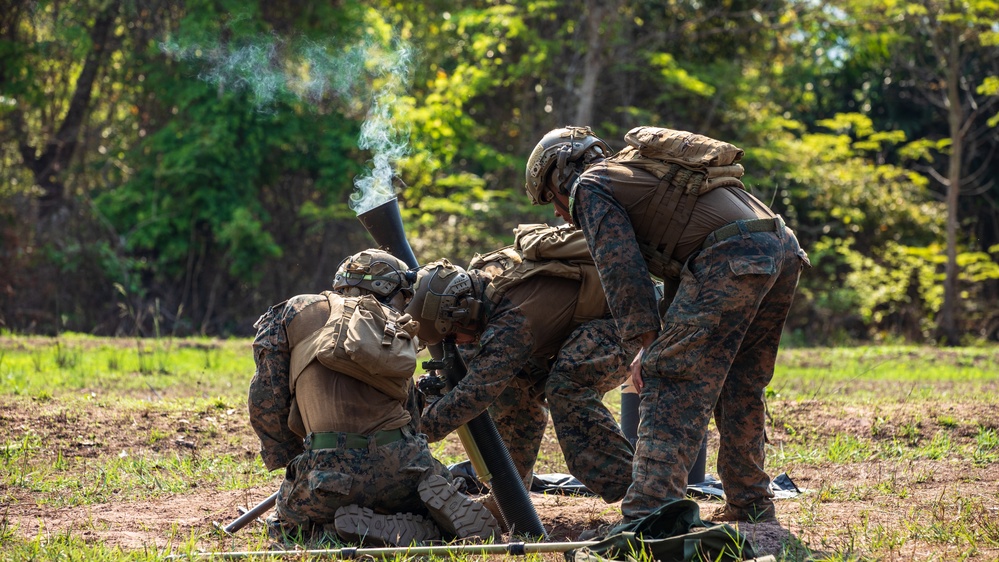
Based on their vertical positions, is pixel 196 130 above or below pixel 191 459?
above

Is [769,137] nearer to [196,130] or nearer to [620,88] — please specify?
[620,88]

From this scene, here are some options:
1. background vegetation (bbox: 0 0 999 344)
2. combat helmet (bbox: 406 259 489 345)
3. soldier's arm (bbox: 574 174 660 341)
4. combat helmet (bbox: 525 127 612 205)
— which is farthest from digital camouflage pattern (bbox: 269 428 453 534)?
background vegetation (bbox: 0 0 999 344)

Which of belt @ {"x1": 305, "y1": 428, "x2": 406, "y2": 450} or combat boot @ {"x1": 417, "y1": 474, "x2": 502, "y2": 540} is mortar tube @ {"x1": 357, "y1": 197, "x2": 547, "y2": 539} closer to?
combat boot @ {"x1": 417, "y1": 474, "x2": 502, "y2": 540}

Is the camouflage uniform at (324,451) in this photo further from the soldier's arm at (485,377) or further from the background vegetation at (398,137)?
the background vegetation at (398,137)

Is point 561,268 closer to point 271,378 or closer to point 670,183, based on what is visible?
point 670,183

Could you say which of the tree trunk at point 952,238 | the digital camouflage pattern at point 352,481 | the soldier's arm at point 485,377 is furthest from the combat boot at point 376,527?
the tree trunk at point 952,238

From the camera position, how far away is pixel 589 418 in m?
5.12

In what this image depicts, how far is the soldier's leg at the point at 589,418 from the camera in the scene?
5.11 metres

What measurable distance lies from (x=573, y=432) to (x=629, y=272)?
1.05m

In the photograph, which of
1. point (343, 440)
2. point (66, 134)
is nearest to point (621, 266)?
point (343, 440)

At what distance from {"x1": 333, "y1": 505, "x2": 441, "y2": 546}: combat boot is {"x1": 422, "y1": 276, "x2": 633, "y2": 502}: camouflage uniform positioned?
63cm

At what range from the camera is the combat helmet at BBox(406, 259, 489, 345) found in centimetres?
525

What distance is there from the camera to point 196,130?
52.5ft

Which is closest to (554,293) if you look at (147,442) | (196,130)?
(147,442)
